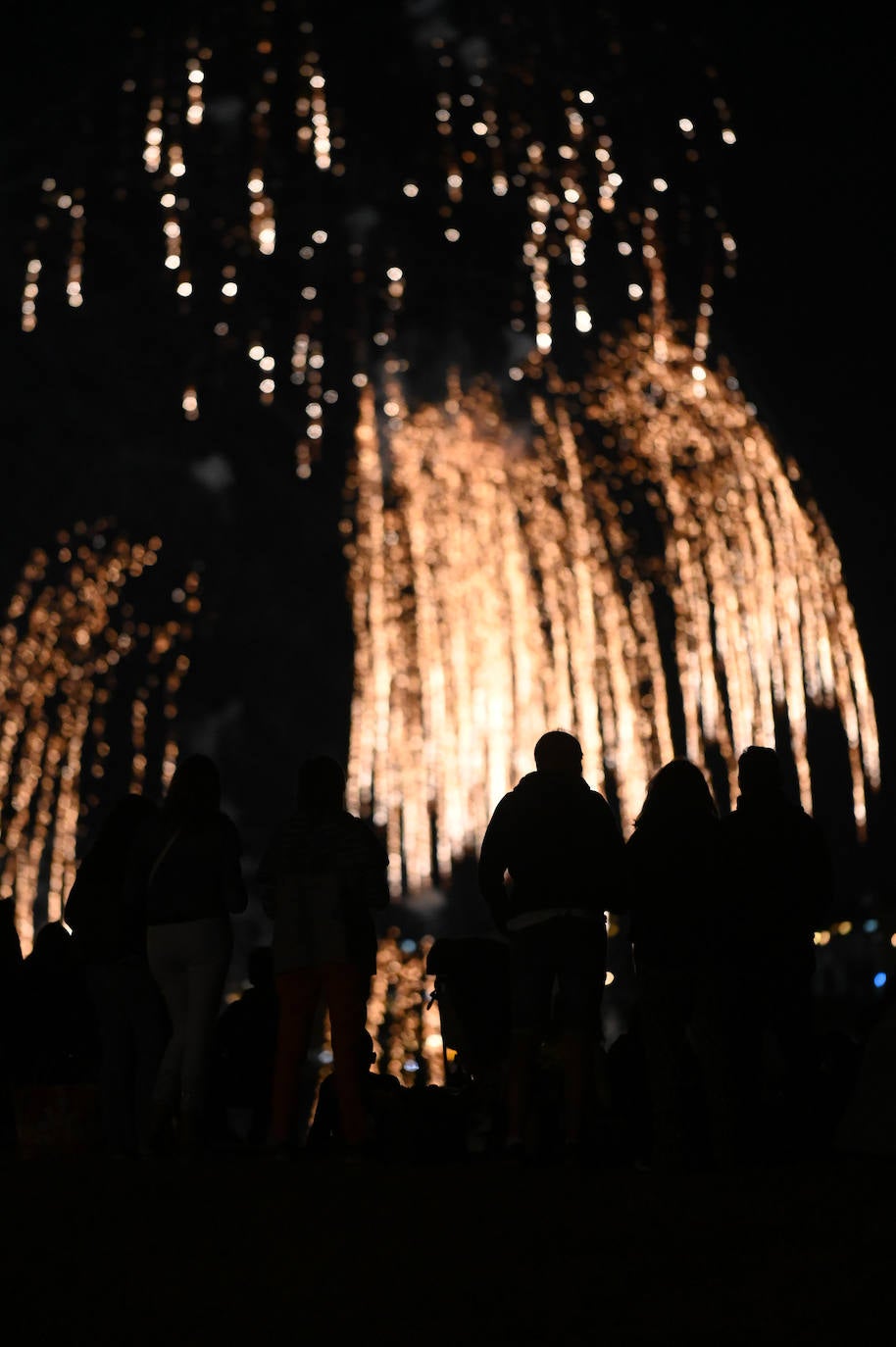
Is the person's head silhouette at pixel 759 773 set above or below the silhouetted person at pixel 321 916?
above

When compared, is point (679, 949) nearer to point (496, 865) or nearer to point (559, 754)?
point (496, 865)

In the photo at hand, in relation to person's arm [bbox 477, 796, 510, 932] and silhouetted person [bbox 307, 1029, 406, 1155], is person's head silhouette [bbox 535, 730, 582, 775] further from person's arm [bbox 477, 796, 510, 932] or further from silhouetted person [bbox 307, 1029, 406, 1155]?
silhouetted person [bbox 307, 1029, 406, 1155]

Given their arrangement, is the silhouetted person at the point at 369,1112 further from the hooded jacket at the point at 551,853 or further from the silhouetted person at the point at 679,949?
the silhouetted person at the point at 679,949

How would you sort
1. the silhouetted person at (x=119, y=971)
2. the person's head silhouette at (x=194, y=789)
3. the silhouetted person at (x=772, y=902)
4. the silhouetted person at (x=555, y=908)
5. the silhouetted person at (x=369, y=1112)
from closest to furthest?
the silhouetted person at (x=555, y=908)
the silhouetted person at (x=772, y=902)
the person's head silhouette at (x=194, y=789)
the silhouetted person at (x=369, y=1112)
the silhouetted person at (x=119, y=971)

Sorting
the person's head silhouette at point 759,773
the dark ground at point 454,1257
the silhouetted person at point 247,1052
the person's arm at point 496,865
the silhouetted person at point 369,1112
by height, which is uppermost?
the person's head silhouette at point 759,773

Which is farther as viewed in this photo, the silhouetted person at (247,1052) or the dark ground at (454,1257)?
the silhouetted person at (247,1052)

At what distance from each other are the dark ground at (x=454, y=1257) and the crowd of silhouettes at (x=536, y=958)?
2.53 feet

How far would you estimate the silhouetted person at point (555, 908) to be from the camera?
30.3 ft

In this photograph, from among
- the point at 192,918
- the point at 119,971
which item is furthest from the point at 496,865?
the point at 119,971

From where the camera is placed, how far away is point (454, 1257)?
6.29m

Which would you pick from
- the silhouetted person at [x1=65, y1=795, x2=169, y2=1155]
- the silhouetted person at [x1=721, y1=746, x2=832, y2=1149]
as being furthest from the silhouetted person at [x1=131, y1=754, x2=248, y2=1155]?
the silhouetted person at [x1=721, y1=746, x2=832, y2=1149]

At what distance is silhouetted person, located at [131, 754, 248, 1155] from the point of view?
995 cm

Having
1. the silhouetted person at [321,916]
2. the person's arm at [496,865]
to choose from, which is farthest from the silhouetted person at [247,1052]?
the person's arm at [496,865]

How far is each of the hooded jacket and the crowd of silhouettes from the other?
0.04 ft
